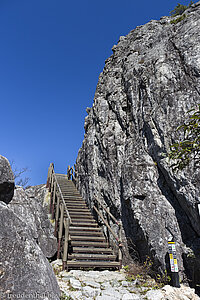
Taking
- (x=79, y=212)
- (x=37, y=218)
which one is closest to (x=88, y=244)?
(x=37, y=218)

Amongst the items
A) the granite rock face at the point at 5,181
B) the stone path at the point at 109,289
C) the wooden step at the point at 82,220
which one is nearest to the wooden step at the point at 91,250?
the stone path at the point at 109,289

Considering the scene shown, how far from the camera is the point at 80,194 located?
44.5 feet

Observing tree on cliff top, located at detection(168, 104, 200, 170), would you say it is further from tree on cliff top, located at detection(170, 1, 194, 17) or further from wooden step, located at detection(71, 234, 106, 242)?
tree on cliff top, located at detection(170, 1, 194, 17)

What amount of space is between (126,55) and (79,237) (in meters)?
9.92

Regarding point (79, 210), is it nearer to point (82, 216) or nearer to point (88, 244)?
point (82, 216)

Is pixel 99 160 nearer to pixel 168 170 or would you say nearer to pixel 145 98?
pixel 145 98

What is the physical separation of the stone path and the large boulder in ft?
5.45

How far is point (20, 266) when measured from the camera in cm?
330

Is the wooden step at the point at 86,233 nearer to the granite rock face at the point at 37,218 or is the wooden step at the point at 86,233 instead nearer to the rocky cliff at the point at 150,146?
the granite rock face at the point at 37,218

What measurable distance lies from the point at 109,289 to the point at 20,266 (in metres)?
3.30

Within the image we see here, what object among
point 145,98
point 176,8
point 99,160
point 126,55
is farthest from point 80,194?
point 176,8

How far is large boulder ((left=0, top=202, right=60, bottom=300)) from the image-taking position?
310 centimetres

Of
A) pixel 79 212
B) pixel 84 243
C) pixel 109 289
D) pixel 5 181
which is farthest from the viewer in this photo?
pixel 79 212

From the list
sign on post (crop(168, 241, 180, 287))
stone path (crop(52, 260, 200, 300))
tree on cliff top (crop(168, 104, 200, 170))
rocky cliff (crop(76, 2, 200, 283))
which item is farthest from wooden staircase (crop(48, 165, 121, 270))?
tree on cliff top (crop(168, 104, 200, 170))
